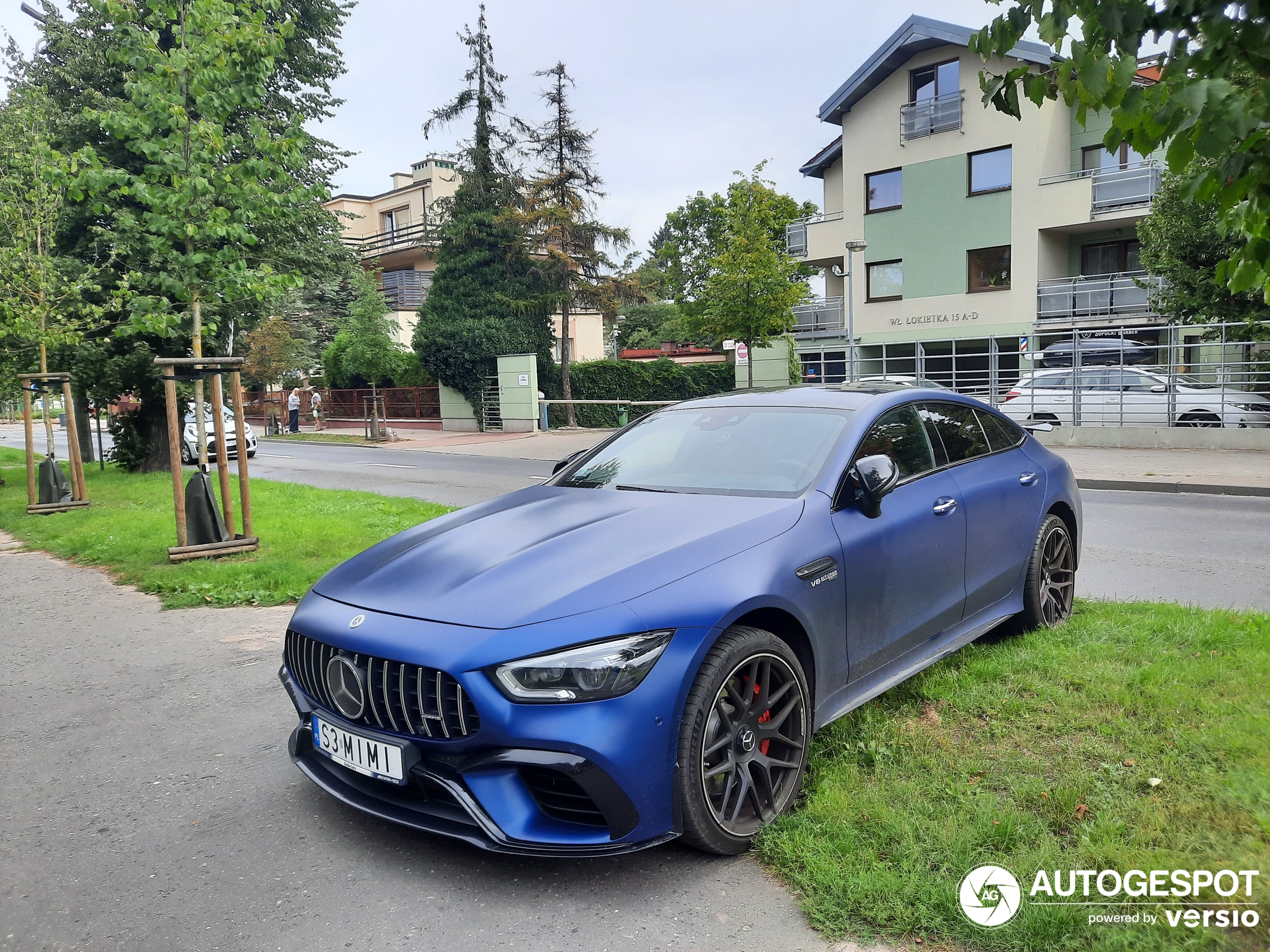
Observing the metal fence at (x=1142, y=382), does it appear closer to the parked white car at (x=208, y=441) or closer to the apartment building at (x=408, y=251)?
the parked white car at (x=208, y=441)

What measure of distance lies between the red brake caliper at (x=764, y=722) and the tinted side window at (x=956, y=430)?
1.92 m

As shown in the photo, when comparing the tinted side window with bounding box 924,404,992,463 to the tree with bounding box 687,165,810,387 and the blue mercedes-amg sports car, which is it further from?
the tree with bounding box 687,165,810,387

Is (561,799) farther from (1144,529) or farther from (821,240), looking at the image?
(821,240)

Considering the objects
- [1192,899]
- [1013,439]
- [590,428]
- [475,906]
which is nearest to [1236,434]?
[1013,439]

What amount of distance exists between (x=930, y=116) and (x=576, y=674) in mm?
31989

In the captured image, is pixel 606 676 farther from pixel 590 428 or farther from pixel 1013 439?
pixel 590 428

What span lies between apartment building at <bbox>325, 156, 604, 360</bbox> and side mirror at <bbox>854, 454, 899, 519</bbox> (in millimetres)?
40373

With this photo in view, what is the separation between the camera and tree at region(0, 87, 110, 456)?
1239 cm

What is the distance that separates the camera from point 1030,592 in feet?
16.1

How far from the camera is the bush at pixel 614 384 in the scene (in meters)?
32.6

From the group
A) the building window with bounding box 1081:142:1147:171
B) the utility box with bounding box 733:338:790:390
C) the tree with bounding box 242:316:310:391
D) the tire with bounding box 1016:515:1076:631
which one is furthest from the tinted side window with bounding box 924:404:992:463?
the tree with bounding box 242:316:310:391

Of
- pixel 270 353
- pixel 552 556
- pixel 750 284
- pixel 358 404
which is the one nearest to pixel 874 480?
pixel 552 556

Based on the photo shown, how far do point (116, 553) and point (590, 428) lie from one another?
2355cm

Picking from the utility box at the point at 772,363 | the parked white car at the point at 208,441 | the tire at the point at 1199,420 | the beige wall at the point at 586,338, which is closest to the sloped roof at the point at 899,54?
the utility box at the point at 772,363
